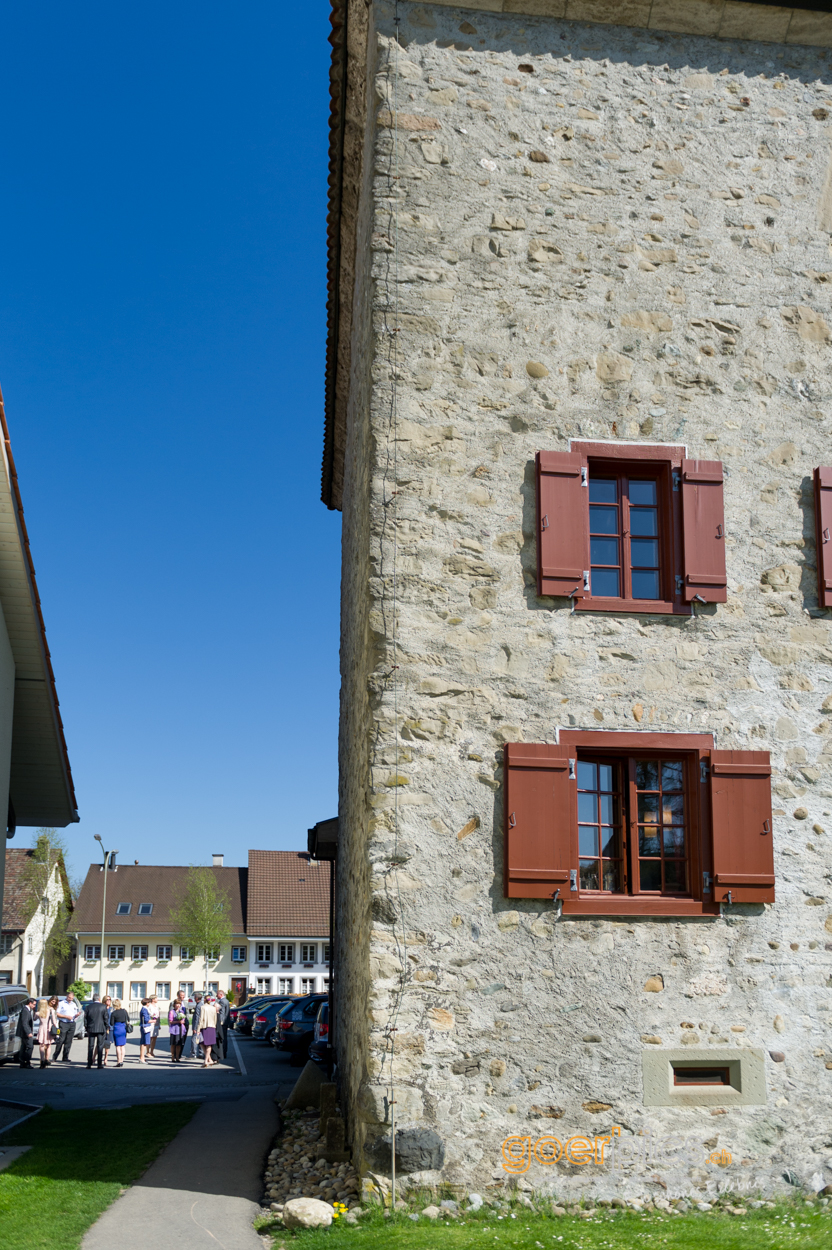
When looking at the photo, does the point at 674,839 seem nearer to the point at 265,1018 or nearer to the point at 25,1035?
the point at 25,1035

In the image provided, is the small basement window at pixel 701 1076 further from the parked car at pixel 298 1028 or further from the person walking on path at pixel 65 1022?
the person walking on path at pixel 65 1022

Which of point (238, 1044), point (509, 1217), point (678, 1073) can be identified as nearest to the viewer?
point (509, 1217)

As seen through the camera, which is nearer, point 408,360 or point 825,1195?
point 825,1195

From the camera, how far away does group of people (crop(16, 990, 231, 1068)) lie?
21766mm

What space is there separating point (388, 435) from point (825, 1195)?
6.38 m

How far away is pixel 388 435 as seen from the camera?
8820mm

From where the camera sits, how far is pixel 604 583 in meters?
8.97

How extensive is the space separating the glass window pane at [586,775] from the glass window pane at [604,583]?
4.37 ft

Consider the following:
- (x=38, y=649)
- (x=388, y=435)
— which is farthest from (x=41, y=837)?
(x=388, y=435)

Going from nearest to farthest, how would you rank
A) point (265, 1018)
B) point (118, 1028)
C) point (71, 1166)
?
1. point (71, 1166)
2. point (118, 1028)
3. point (265, 1018)

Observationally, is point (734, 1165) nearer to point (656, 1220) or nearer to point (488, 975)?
point (656, 1220)

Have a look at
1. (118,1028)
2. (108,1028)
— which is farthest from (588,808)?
(118,1028)

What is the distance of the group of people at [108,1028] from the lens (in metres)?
21.8

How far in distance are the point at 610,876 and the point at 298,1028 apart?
16991 millimetres
